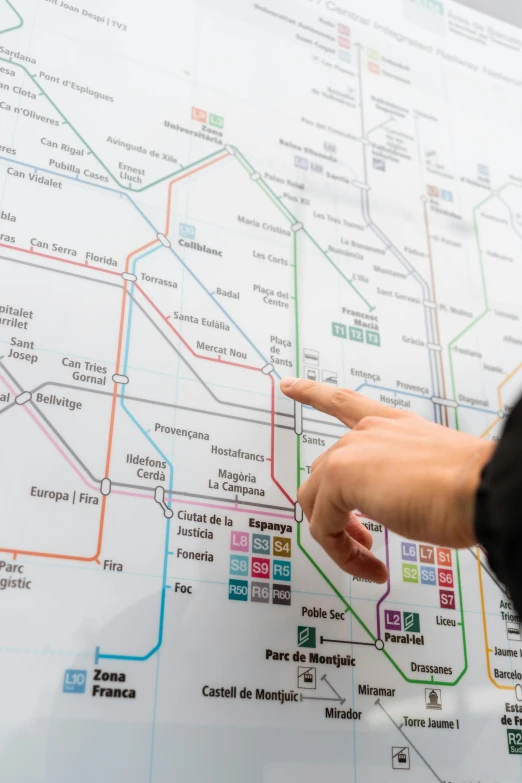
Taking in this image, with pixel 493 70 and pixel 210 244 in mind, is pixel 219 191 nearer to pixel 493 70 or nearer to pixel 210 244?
pixel 210 244

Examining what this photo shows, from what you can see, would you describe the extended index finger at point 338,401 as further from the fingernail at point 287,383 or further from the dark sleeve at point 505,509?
the dark sleeve at point 505,509

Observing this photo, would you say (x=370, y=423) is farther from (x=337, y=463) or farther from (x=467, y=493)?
(x=467, y=493)

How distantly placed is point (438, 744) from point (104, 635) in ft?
1.51

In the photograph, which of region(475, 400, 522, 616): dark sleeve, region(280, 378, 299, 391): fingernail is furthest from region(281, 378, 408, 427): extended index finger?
region(475, 400, 522, 616): dark sleeve

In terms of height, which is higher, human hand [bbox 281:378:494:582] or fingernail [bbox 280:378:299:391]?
fingernail [bbox 280:378:299:391]

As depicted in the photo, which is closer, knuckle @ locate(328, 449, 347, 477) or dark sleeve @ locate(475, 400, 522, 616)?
dark sleeve @ locate(475, 400, 522, 616)

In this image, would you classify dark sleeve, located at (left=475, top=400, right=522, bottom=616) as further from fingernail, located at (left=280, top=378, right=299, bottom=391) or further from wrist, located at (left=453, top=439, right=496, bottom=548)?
fingernail, located at (left=280, top=378, right=299, bottom=391)

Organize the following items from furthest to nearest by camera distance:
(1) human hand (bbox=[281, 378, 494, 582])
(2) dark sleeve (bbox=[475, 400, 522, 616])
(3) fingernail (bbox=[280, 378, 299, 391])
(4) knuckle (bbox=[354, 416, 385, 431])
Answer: (3) fingernail (bbox=[280, 378, 299, 391]), (4) knuckle (bbox=[354, 416, 385, 431]), (1) human hand (bbox=[281, 378, 494, 582]), (2) dark sleeve (bbox=[475, 400, 522, 616])

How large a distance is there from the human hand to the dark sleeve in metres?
0.06

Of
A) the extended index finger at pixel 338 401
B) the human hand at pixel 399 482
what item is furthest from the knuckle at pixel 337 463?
the extended index finger at pixel 338 401

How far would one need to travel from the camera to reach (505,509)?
505 millimetres

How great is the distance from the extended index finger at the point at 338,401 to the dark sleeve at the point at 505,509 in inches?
9.9

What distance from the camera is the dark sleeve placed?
19.7 inches

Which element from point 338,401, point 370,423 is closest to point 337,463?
point 370,423
